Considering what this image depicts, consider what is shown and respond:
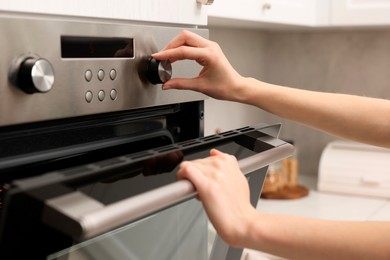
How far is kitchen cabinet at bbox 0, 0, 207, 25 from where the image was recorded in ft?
1.75

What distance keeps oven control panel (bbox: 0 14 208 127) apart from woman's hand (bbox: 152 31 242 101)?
0.04ft

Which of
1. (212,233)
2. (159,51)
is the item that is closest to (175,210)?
(212,233)

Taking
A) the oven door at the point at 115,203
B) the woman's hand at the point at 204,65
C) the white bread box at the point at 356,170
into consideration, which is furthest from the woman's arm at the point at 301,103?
the white bread box at the point at 356,170

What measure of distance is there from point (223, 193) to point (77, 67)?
0.68 ft

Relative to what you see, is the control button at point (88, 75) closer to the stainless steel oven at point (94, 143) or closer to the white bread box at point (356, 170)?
the stainless steel oven at point (94, 143)

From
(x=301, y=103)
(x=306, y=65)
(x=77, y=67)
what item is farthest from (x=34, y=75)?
(x=306, y=65)

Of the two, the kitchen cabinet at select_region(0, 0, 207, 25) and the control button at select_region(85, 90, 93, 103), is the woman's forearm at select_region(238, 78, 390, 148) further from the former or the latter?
the control button at select_region(85, 90, 93, 103)

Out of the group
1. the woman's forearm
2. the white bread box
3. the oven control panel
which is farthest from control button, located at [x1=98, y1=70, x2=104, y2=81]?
the white bread box

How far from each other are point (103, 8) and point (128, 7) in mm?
47

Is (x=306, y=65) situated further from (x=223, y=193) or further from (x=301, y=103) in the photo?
(x=223, y=193)

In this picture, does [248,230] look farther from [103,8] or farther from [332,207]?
[332,207]

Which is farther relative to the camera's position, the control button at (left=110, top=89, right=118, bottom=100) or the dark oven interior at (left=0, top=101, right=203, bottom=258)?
the control button at (left=110, top=89, right=118, bottom=100)

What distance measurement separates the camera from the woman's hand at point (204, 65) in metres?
0.73

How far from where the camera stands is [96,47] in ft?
2.00
